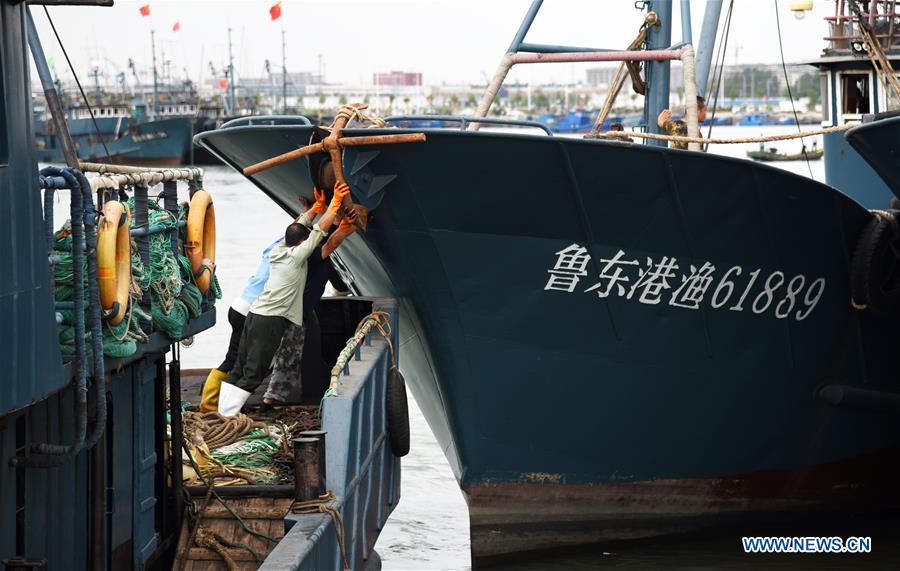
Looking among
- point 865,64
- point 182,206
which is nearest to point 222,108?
point 865,64

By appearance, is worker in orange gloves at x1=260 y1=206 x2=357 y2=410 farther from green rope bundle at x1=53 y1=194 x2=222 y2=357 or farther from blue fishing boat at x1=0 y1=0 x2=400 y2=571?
green rope bundle at x1=53 y1=194 x2=222 y2=357

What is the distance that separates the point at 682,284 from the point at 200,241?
161 inches

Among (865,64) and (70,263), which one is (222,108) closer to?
(865,64)

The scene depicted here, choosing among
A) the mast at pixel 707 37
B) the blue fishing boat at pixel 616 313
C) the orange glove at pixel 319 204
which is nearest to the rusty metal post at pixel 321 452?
the orange glove at pixel 319 204

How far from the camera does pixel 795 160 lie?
207 feet

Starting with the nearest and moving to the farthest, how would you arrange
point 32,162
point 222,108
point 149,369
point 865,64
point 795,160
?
point 32,162 < point 149,369 < point 865,64 < point 795,160 < point 222,108

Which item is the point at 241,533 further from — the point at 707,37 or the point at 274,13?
the point at 274,13

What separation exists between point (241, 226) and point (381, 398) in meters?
37.4

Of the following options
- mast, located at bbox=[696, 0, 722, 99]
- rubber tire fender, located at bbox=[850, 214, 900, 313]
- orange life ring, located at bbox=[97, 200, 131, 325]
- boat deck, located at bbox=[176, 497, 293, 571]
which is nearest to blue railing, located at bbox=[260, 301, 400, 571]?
boat deck, located at bbox=[176, 497, 293, 571]

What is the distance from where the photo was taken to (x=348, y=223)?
29.4 feet

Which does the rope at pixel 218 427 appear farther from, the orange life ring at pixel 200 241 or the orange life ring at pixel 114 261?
the orange life ring at pixel 114 261

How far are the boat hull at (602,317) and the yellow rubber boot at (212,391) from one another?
1.64 metres

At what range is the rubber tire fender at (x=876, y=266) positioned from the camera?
10203mm

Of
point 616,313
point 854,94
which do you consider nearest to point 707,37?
point 854,94
